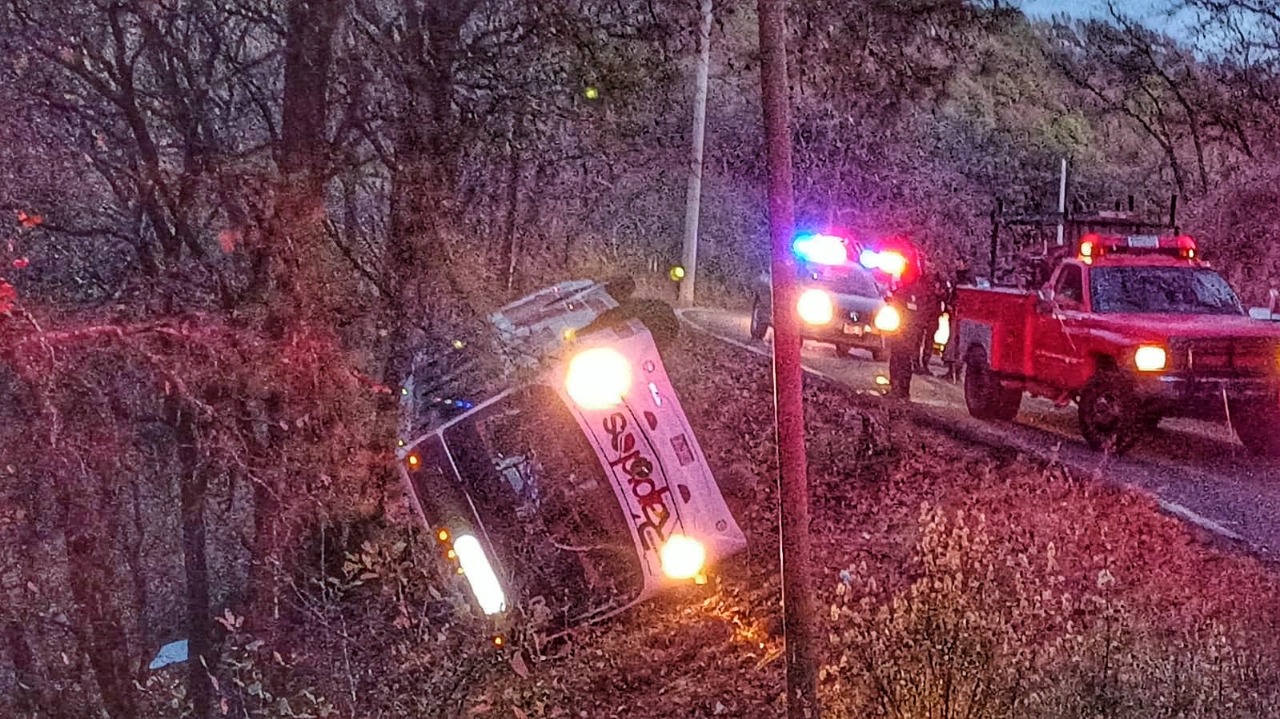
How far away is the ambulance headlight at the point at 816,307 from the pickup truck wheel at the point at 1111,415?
4.47 feet

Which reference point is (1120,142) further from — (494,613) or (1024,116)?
(494,613)

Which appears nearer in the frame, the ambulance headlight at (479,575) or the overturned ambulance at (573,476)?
the overturned ambulance at (573,476)

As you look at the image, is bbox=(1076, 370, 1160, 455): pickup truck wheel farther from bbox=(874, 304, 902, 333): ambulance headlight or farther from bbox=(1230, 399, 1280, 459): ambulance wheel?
bbox=(874, 304, 902, 333): ambulance headlight

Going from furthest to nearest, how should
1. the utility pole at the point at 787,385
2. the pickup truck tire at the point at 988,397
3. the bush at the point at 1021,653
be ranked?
the pickup truck tire at the point at 988,397 → the bush at the point at 1021,653 → the utility pole at the point at 787,385

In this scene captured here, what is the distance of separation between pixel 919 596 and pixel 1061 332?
164cm

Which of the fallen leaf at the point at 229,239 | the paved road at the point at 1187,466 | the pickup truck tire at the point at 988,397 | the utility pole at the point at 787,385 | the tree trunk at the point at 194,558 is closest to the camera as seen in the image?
the utility pole at the point at 787,385

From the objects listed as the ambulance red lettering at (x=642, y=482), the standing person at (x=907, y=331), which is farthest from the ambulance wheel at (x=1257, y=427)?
the ambulance red lettering at (x=642, y=482)

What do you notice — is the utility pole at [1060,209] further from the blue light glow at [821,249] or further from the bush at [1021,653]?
the bush at [1021,653]

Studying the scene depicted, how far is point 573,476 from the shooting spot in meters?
6.54

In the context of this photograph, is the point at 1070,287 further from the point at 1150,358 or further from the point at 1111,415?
the point at 1111,415

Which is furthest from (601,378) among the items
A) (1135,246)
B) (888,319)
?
(1135,246)

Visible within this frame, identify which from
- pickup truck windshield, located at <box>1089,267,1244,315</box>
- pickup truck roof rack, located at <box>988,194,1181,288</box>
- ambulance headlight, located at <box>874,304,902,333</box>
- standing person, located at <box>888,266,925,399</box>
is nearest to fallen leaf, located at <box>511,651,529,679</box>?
standing person, located at <box>888,266,925,399</box>

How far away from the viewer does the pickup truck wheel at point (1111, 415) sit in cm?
582

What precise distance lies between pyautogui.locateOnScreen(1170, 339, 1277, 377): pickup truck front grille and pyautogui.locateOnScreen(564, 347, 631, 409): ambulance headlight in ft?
9.47
